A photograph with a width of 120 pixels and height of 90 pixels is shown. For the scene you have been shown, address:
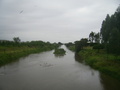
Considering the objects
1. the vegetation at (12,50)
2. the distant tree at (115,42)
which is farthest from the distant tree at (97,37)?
the distant tree at (115,42)

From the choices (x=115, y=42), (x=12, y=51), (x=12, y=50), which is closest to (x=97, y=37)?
(x=12, y=50)

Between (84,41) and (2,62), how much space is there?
37.9m

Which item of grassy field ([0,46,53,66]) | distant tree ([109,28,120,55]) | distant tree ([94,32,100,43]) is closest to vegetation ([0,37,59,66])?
grassy field ([0,46,53,66])

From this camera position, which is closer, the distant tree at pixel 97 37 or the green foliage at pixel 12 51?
the green foliage at pixel 12 51

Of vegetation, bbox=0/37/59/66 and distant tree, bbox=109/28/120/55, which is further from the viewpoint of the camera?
vegetation, bbox=0/37/59/66

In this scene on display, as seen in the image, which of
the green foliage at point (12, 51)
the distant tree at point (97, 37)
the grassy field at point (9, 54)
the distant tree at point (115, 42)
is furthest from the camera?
the distant tree at point (97, 37)

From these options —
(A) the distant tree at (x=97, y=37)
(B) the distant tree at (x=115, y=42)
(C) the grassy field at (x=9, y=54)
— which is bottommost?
(C) the grassy field at (x=9, y=54)

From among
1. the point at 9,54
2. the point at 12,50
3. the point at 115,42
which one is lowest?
the point at 9,54

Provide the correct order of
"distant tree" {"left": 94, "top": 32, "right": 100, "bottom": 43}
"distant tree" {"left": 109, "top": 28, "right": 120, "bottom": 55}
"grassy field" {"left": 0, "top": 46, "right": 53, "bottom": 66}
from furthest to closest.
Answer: "distant tree" {"left": 94, "top": 32, "right": 100, "bottom": 43} < "grassy field" {"left": 0, "top": 46, "right": 53, "bottom": 66} < "distant tree" {"left": 109, "top": 28, "right": 120, "bottom": 55}

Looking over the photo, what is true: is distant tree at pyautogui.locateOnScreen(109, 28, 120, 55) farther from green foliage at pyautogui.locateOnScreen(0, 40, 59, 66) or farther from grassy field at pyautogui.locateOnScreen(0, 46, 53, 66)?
green foliage at pyautogui.locateOnScreen(0, 40, 59, 66)

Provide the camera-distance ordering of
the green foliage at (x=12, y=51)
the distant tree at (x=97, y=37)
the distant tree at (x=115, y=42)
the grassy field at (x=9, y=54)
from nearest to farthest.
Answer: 1. the distant tree at (x=115, y=42)
2. the grassy field at (x=9, y=54)
3. the green foliage at (x=12, y=51)
4. the distant tree at (x=97, y=37)

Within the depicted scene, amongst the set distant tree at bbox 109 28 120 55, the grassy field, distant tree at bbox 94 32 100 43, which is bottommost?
the grassy field

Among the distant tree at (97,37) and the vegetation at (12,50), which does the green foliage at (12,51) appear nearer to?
the vegetation at (12,50)

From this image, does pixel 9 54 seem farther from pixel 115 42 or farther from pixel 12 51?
pixel 115 42
